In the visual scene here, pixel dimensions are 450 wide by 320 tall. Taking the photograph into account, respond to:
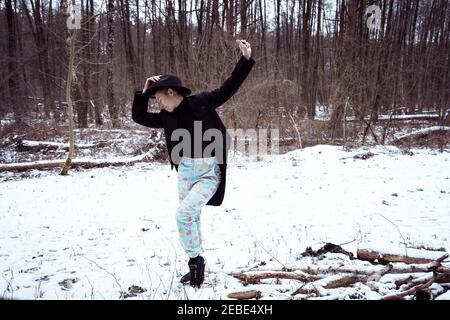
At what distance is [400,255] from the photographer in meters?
3.61

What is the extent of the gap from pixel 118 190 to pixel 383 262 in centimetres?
676

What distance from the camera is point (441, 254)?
3.41 m

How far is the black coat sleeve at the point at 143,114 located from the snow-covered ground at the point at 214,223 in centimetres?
168

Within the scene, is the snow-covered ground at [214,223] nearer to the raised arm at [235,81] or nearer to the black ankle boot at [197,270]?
the black ankle boot at [197,270]

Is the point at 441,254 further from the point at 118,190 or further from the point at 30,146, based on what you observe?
the point at 30,146

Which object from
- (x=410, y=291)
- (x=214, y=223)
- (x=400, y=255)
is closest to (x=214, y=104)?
(x=410, y=291)

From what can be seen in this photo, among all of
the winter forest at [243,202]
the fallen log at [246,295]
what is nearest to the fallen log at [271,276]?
the winter forest at [243,202]

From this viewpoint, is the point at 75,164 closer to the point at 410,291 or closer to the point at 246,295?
the point at 246,295

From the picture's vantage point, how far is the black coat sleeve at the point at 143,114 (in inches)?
140

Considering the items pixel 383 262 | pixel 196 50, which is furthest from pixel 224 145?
pixel 196 50

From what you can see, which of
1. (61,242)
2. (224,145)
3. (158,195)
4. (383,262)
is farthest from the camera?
(158,195)

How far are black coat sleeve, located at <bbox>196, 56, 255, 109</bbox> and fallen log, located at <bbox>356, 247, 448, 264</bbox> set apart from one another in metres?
2.44

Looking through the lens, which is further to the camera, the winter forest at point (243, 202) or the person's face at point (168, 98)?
the winter forest at point (243, 202)

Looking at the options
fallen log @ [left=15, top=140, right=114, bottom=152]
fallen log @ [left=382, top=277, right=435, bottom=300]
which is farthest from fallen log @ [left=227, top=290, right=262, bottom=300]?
fallen log @ [left=15, top=140, right=114, bottom=152]
